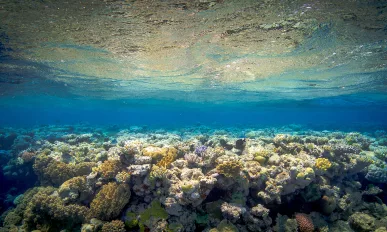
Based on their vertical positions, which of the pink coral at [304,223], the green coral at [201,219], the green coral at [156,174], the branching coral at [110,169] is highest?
the green coral at [156,174]

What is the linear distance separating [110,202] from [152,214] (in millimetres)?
1347

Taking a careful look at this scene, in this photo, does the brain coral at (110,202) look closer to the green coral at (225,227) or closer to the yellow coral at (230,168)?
the green coral at (225,227)

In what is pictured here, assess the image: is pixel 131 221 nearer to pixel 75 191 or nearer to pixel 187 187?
pixel 187 187

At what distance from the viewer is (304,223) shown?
693 centimetres

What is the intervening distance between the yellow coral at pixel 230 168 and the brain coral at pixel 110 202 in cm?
321

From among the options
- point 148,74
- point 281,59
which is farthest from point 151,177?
point 148,74

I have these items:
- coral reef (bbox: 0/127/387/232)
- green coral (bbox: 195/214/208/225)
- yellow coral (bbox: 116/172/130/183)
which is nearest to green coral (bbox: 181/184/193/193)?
coral reef (bbox: 0/127/387/232)

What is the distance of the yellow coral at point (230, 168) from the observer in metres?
6.40

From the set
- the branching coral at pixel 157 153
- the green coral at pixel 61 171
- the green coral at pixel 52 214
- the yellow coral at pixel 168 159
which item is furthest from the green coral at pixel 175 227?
the green coral at pixel 61 171

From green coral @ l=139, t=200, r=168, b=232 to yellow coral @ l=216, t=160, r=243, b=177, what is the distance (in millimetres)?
2210

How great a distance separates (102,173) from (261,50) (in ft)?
41.0

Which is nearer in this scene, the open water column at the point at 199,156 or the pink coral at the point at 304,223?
the open water column at the point at 199,156

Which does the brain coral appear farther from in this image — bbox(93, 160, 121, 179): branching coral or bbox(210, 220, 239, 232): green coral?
bbox(210, 220, 239, 232): green coral

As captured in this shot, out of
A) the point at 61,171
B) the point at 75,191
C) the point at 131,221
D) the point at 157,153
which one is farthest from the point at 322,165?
the point at 61,171
